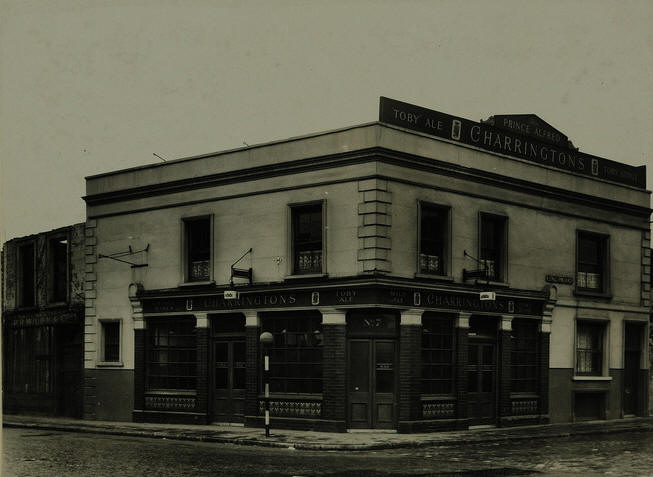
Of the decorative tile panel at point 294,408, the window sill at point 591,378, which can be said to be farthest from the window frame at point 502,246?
the decorative tile panel at point 294,408

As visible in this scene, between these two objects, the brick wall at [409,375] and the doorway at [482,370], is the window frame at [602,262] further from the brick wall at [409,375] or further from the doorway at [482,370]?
the brick wall at [409,375]

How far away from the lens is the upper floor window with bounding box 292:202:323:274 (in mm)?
22891

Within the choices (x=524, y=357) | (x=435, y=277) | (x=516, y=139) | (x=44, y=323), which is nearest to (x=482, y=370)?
(x=524, y=357)

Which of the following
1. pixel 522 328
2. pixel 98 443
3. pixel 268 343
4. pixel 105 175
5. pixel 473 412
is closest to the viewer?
pixel 98 443

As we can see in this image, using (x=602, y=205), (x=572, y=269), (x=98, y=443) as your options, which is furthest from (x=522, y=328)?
(x=98, y=443)

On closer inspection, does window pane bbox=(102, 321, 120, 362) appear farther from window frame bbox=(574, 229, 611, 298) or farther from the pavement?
window frame bbox=(574, 229, 611, 298)

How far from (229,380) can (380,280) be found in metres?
6.17

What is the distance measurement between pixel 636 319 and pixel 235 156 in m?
15.0

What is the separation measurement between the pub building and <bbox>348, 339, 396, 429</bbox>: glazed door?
11268 mm

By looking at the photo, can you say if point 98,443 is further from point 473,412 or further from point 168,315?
point 473,412

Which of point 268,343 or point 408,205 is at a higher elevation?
point 408,205

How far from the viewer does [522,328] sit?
2592 centimetres

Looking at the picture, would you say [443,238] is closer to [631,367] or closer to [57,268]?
[631,367]

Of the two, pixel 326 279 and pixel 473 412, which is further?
pixel 473 412
